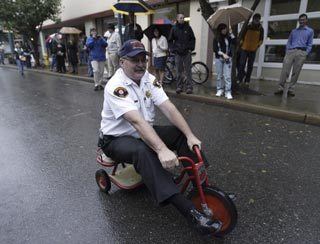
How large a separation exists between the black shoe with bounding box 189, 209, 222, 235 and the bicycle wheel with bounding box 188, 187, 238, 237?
0.50ft

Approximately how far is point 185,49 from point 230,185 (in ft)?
16.5

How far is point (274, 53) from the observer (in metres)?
9.55

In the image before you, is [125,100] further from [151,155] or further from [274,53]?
[274,53]

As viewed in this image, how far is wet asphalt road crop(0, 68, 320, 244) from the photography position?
2.48 meters

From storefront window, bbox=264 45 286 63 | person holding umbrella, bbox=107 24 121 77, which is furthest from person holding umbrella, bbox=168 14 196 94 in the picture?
storefront window, bbox=264 45 286 63

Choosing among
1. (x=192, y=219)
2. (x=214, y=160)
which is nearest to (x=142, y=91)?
(x=192, y=219)

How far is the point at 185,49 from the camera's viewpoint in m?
7.48

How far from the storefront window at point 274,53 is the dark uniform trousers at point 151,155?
7.91m

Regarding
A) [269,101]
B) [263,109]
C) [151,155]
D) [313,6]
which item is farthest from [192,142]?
[313,6]

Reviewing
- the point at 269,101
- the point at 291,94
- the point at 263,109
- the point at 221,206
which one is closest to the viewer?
the point at 221,206

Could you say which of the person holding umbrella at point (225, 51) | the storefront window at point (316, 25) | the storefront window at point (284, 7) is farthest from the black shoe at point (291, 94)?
the storefront window at point (284, 7)

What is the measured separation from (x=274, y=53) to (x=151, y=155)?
28.2 ft

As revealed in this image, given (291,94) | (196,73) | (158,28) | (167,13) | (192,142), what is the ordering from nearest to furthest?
(192,142), (291,94), (158,28), (196,73), (167,13)

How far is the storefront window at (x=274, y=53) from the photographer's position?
937 centimetres
